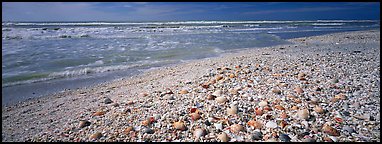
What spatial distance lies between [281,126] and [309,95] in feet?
4.00

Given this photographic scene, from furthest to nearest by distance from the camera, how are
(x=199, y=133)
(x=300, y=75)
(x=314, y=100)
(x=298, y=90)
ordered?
(x=300, y=75) < (x=298, y=90) < (x=314, y=100) < (x=199, y=133)

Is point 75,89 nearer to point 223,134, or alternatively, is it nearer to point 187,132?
point 187,132

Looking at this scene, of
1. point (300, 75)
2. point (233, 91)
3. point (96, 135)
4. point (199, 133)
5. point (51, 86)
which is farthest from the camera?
point (51, 86)

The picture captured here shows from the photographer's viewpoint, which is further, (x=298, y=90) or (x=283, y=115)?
(x=298, y=90)

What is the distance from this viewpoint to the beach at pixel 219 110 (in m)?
2.77

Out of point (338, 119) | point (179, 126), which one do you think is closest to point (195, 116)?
point (179, 126)

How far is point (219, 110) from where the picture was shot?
10.9ft

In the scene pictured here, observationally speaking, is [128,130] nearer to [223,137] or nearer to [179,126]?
[179,126]

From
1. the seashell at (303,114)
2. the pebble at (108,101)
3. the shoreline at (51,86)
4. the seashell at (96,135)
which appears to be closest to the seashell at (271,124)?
the seashell at (303,114)

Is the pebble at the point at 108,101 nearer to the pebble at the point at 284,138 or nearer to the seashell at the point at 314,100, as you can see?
the pebble at the point at 284,138

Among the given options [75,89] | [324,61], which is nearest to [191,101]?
[75,89]

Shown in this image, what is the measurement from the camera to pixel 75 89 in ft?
17.0

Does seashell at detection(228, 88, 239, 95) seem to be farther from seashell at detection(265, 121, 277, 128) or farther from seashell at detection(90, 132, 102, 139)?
seashell at detection(90, 132, 102, 139)

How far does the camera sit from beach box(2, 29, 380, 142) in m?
2.77
